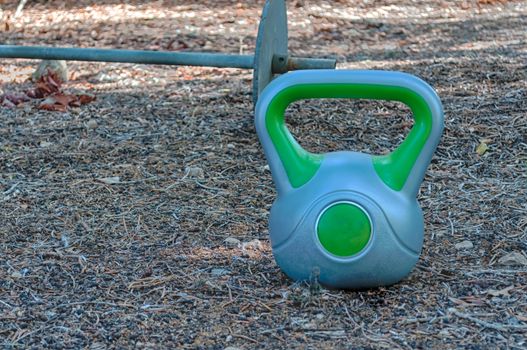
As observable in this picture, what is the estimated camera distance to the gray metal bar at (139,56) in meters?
4.25

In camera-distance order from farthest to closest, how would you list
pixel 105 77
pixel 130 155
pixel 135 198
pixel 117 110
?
pixel 105 77, pixel 117 110, pixel 130 155, pixel 135 198

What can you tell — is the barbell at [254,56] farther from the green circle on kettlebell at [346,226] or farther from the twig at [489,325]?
the twig at [489,325]

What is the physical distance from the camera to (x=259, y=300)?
2662 mm

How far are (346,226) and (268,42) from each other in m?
1.79

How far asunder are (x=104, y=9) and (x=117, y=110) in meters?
3.13

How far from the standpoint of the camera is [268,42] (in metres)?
4.17

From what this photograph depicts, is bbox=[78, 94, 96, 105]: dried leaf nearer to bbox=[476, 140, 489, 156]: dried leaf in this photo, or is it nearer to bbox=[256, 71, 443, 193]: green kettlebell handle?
bbox=[476, 140, 489, 156]: dried leaf

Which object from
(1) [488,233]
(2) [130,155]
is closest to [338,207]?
(1) [488,233]

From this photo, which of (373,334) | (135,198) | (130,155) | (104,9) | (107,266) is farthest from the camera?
(104,9)

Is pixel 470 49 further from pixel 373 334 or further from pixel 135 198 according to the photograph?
pixel 373 334

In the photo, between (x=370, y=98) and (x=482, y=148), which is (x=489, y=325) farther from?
(x=482, y=148)

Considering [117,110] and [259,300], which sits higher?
[259,300]

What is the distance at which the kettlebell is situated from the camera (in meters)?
2.55

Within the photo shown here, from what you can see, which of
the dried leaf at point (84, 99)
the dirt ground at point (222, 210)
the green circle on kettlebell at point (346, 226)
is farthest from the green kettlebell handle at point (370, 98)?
the dried leaf at point (84, 99)
